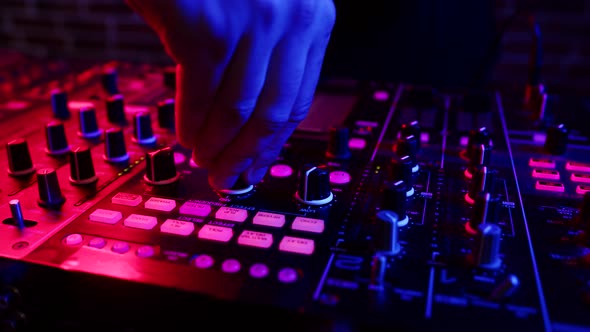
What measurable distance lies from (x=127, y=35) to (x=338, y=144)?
1.86 meters

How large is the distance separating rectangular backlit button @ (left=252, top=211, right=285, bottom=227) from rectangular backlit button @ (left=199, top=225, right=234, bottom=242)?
4 cm

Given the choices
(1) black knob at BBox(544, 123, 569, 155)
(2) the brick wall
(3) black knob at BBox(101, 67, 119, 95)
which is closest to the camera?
(1) black knob at BBox(544, 123, 569, 155)

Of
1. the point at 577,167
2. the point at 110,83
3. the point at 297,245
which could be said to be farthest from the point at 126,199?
the point at 577,167

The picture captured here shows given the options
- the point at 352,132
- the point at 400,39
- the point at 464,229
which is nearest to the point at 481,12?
the point at 400,39

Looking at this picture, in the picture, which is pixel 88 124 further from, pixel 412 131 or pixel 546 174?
pixel 546 174

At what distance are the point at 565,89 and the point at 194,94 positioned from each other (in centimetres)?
94

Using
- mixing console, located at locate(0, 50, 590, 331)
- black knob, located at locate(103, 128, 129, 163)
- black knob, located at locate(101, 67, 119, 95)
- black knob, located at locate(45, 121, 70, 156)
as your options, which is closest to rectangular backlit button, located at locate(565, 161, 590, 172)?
mixing console, located at locate(0, 50, 590, 331)

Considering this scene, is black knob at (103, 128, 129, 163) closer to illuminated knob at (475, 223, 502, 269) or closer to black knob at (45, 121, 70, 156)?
black knob at (45, 121, 70, 156)

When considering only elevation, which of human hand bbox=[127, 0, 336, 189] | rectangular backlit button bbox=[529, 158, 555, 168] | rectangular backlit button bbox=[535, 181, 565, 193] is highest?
human hand bbox=[127, 0, 336, 189]

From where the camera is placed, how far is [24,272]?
59cm

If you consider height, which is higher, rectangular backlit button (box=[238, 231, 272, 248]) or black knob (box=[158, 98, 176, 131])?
black knob (box=[158, 98, 176, 131])

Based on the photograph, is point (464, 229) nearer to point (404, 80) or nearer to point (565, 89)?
point (565, 89)

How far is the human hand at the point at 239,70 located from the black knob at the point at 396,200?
159 millimetres

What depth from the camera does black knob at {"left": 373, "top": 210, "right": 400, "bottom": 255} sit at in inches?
22.6
